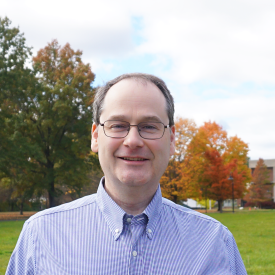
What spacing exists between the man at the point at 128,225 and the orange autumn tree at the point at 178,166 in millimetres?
32880

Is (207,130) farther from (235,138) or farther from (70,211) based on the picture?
(70,211)

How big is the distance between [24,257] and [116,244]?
0.56m

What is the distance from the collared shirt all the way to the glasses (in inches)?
14.8

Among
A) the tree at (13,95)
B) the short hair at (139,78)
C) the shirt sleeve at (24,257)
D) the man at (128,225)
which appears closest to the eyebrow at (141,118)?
the man at (128,225)

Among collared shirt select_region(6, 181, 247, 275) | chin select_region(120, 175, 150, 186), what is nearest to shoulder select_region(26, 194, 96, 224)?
collared shirt select_region(6, 181, 247, 275)

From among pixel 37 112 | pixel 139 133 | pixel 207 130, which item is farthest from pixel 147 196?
pixel 207 130

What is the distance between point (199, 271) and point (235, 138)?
4374 centimetres

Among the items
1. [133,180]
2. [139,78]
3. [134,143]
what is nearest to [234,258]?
[133,180]

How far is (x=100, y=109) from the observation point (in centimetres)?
228

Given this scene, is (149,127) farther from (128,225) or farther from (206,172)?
(206,172)

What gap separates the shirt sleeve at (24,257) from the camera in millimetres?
2045

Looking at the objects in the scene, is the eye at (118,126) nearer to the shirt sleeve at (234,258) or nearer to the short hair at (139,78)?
the short hair at (139,78)

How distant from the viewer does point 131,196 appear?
2104mm

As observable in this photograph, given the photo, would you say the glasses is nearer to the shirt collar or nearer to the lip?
the lip
